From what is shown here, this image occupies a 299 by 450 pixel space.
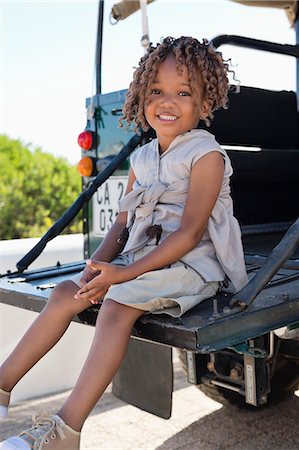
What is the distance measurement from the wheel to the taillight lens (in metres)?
0.99

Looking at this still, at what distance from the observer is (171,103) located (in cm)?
217

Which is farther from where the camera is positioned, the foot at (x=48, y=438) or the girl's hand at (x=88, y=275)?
the girl's hand at (x=88, y=275)

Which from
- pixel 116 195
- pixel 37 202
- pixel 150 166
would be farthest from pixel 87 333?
pixel 37 202

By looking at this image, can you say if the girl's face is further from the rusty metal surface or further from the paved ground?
the paved ground

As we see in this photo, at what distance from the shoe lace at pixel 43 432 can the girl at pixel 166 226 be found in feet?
0.81

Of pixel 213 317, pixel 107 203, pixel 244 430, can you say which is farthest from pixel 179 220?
pixel 244 430

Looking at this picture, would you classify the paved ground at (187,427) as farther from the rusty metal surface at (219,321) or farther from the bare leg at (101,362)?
the bare leg at (101,362)

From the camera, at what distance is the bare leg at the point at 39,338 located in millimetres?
2088

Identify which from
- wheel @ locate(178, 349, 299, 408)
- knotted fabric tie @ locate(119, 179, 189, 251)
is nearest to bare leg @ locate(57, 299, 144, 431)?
knotted fabric tie @ locate(119, 179, 189, 251)

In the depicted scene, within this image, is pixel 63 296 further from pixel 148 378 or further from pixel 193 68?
pixel 193 68

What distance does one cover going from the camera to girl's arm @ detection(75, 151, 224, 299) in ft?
6.59

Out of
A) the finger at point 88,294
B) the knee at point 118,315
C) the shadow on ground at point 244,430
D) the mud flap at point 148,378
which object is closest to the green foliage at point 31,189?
the shadow on ground at point 244,430

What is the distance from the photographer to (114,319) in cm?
191

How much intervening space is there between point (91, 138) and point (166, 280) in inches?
60.2
